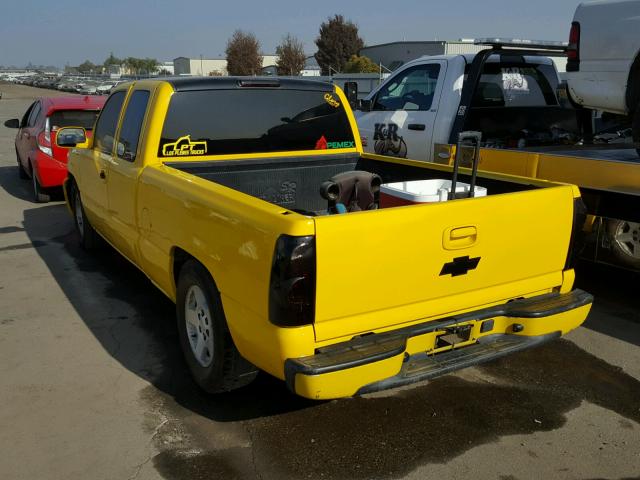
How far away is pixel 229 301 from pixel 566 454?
1.91 metres

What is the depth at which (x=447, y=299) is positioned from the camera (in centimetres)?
314

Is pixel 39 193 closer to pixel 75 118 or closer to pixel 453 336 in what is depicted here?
pixel 75 118

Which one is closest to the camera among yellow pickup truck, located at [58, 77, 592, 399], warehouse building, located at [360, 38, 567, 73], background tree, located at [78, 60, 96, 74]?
yellow pickup truck, located at [58, 77, 592, 399]

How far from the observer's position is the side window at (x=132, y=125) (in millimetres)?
4367

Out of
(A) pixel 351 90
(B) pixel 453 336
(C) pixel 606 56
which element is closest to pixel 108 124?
(A) pixel 351 90

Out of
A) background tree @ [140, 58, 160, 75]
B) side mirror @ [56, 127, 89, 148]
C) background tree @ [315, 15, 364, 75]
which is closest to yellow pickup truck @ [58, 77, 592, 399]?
side mirror @ [56, 127, 89, 148]

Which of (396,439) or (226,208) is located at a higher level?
(226,208)

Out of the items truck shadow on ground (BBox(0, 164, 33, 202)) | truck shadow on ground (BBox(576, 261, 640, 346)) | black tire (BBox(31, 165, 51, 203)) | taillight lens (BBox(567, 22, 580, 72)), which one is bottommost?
truck shadow on ground (BBox(576, 261, 640, 346))

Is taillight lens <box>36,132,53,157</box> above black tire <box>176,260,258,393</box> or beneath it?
above

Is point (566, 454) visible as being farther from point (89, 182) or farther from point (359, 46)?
point (359, 46)

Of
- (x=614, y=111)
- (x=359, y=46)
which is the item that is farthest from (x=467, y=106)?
(x=359, y=46)

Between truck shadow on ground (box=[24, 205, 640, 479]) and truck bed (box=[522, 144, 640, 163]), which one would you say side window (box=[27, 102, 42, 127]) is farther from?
truck bed (box=[522, 144, 640, 163])

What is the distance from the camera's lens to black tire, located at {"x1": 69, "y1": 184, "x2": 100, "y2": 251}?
6.39m

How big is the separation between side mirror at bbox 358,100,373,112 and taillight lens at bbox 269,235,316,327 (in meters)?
5.54
